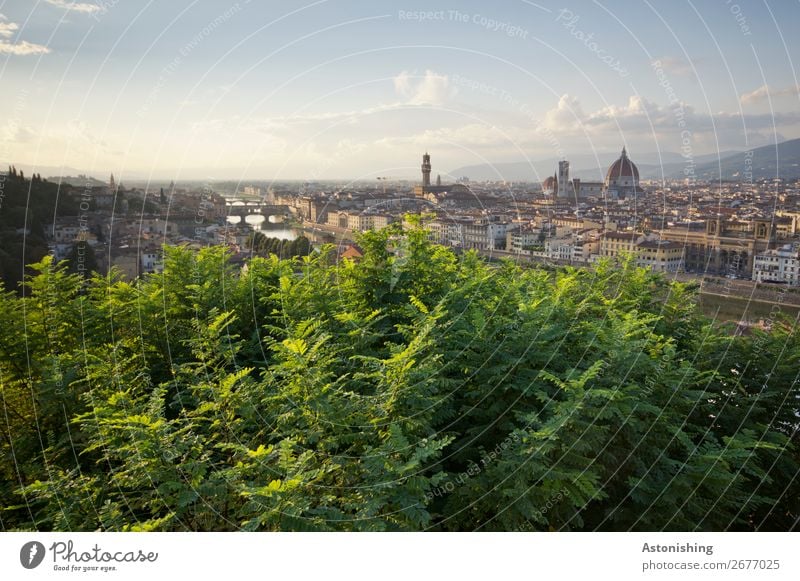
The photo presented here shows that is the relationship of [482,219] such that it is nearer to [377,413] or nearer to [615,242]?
[615,242]

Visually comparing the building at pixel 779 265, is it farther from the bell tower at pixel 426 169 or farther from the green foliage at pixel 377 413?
the bell tower at pixel 426 169

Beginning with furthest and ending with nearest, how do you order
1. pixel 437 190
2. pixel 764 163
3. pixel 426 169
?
pixel 437 190
pixel 426 169
pixel 764 163

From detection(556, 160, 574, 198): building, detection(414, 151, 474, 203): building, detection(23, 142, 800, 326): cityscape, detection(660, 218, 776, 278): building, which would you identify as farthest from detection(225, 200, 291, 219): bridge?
detection(660, 218, 776, 278): building

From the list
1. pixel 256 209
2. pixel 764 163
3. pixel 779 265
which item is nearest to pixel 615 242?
pixel 779 265

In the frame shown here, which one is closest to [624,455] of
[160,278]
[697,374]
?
[697,374]

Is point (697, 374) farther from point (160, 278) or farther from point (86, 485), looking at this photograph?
point (160, 278)

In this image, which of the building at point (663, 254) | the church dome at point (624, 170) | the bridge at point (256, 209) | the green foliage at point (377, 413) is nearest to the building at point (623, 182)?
the church dome at point (624, 170)
